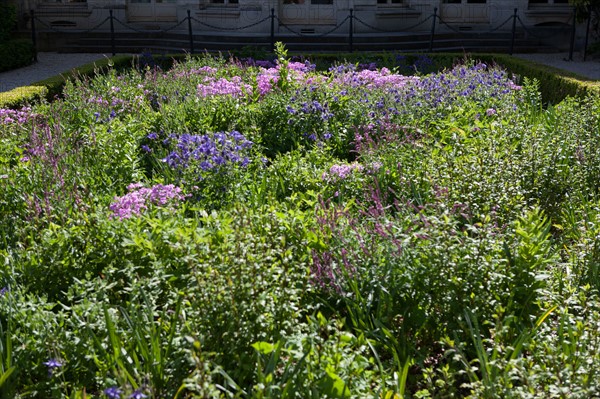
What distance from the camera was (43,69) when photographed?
49.2ft

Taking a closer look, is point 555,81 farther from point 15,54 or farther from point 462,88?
point 15,54

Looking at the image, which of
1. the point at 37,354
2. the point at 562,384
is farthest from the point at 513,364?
the point at 37,354

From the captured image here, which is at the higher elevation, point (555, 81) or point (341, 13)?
point (341, 13)

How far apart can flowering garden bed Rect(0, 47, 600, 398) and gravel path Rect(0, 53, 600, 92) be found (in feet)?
25.6

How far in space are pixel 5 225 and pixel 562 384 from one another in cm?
331

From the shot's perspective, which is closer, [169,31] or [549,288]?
[549,288]

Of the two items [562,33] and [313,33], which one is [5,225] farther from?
[562,33]

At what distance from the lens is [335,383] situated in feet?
9.49

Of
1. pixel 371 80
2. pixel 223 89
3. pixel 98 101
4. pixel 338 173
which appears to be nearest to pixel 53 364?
pixel 338 173

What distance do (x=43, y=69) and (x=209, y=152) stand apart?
36.0ft

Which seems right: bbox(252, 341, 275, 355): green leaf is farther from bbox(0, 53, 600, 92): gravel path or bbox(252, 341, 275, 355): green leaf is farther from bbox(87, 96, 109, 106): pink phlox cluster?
bbox(0, 53, 600, 92): gravel path

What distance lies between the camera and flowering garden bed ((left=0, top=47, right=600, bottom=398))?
312cm

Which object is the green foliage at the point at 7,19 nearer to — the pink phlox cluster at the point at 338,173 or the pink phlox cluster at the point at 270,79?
the pink phlox cluster at the point at 270,79

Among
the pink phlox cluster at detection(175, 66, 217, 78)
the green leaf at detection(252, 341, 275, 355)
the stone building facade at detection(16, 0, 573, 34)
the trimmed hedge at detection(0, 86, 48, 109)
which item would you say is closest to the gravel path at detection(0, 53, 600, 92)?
the stone building facade at detection(16, 0, 573, 34)
